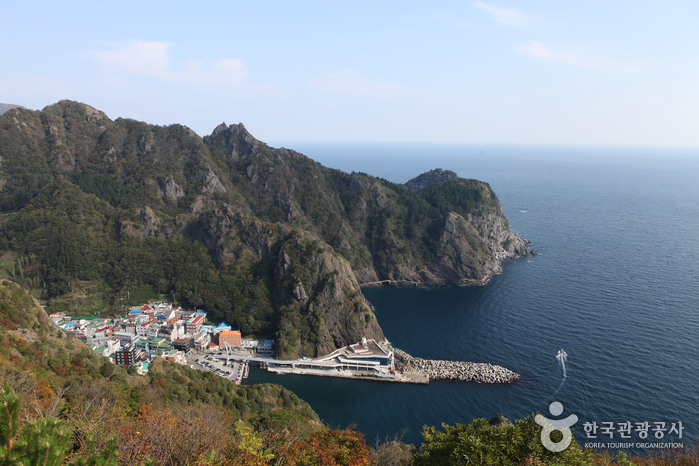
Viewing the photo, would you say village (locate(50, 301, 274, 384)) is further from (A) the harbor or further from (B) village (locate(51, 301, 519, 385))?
(A) the harbor

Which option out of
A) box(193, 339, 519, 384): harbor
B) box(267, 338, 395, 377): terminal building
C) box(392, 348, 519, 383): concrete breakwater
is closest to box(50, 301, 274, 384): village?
box(193, 339, 519, 384): harbor

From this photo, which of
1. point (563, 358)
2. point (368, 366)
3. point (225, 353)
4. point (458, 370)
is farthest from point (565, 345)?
point (225, 353)

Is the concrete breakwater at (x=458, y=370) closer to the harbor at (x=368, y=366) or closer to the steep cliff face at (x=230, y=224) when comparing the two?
the harbor at (x=368, y=366)

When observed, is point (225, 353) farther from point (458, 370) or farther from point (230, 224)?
point (458, 370)

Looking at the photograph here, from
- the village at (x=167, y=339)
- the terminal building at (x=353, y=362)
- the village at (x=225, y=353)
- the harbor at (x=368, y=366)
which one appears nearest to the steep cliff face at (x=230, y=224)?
the terminal building at (x=353, y=362)

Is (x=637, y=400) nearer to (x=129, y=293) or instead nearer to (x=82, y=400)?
(x=82, y=400)

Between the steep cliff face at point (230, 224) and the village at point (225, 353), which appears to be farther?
the steep cliff face at point (230, 224)
